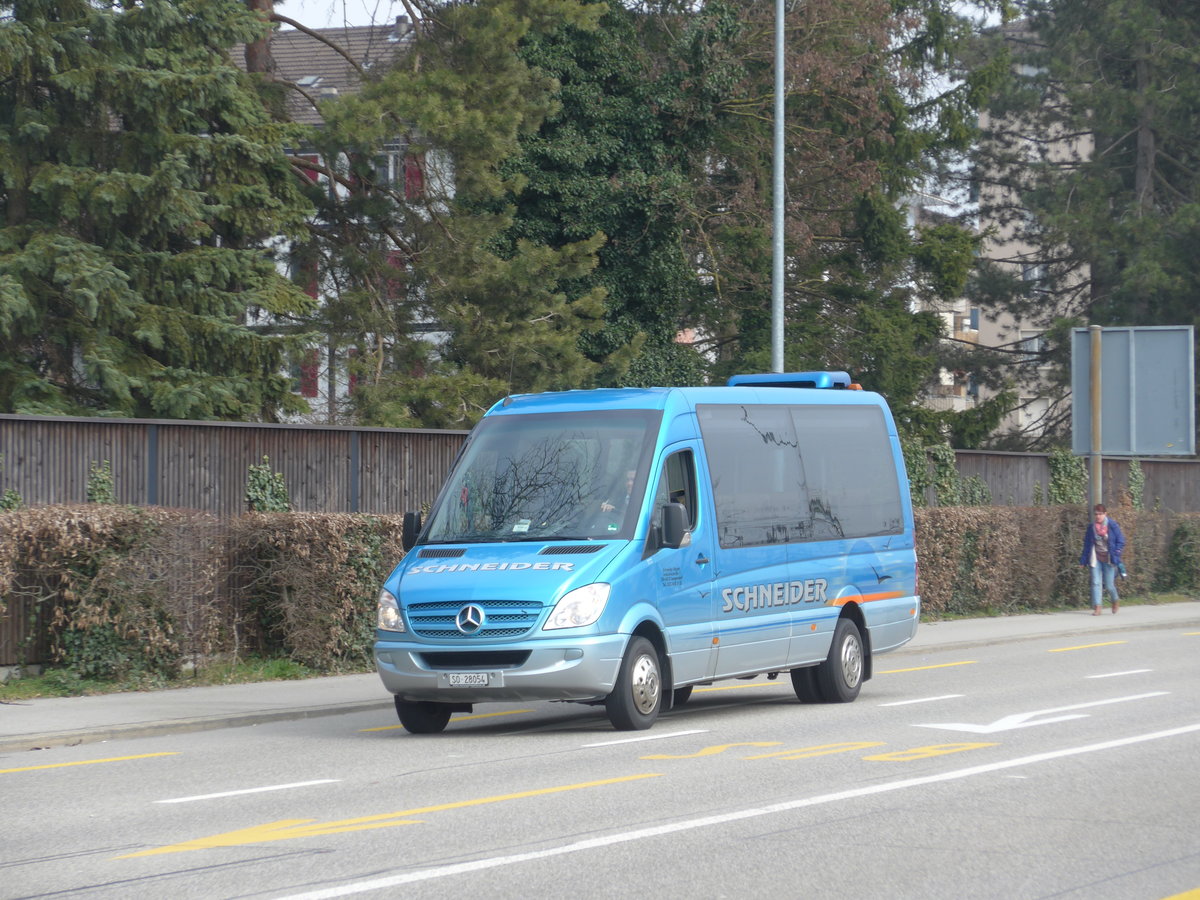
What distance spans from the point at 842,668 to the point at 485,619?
173 inches

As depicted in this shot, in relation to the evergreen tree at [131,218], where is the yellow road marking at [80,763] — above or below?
below

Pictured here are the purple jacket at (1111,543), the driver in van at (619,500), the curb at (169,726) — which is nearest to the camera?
the curb at (169,726)

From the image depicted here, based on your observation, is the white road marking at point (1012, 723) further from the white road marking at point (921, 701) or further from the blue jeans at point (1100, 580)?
the blue jeans at point (1100, 580)

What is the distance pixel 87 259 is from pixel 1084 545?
58.1 feet

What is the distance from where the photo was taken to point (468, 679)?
39.8 ft

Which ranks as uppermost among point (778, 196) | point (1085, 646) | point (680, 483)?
point (778, 196)

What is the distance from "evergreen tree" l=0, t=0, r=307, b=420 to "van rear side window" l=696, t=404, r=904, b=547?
9246mm

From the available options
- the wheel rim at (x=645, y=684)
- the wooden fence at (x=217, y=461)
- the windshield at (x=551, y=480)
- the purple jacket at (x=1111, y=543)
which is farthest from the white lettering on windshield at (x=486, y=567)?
the purple jacket at (x=1111, y=543)

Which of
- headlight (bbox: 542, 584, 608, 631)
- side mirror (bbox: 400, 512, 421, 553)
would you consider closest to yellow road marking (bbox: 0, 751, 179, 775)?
side mirror (bbox: 400, 512, 421, 553)

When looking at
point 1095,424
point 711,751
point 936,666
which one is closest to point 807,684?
point 711,751

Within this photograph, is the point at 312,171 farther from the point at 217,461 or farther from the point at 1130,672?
the point at 1130,672

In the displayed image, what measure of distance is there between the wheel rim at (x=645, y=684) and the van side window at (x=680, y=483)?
4.22ft

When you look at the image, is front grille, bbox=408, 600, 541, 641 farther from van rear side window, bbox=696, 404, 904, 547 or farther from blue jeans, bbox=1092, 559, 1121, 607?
blue jeans, bbox=1092, 559, 1121, 607

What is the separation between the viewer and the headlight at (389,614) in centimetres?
1261
